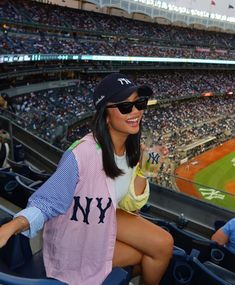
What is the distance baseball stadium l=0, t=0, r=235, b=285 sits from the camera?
214cm

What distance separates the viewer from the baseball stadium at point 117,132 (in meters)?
2.14

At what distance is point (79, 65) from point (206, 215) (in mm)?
25467

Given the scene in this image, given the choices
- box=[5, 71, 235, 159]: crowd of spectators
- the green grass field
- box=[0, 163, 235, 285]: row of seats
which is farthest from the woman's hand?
the green grass field

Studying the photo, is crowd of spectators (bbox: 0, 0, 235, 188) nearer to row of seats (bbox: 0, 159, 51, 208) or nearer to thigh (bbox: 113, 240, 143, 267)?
row of seats (bbox: 0, 159, 51, 208)

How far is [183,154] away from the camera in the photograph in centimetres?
2523

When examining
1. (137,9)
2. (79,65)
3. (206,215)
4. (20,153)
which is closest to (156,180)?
(206,215)

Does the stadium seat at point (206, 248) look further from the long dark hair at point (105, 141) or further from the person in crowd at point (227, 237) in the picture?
the long dark hair at point (105, 141)

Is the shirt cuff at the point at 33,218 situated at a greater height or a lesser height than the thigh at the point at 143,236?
greater

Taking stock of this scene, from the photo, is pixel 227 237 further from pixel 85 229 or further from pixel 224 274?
pixel 85 229

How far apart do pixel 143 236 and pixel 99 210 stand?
37cm

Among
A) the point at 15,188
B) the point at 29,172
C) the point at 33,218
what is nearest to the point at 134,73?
the point at 29,172

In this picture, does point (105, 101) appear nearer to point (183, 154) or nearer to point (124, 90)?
point (124, 90)

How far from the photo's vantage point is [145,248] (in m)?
2.30

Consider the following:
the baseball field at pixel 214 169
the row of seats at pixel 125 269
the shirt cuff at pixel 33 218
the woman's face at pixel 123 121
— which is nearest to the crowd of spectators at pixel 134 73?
the baseball field at pixel 214 169
